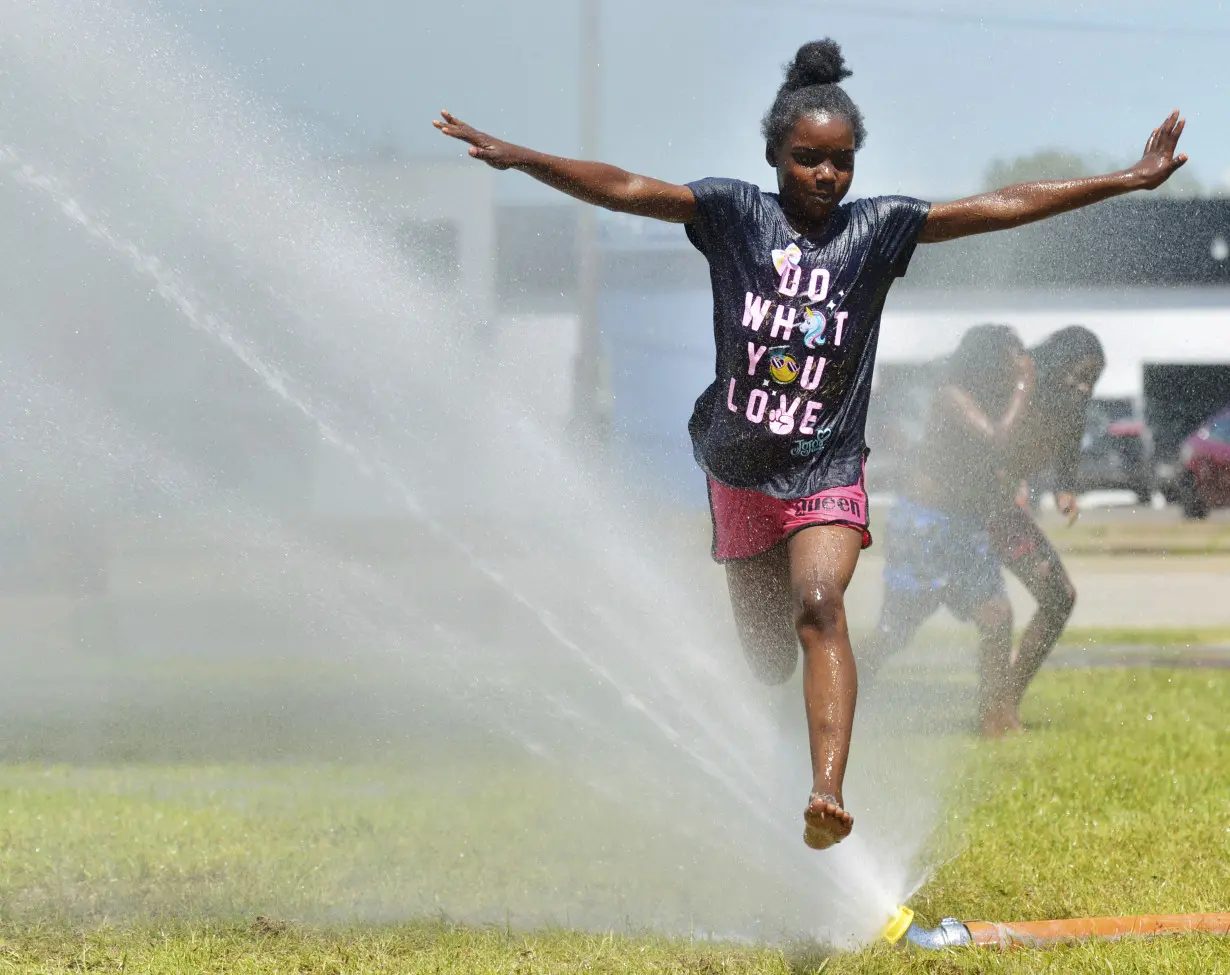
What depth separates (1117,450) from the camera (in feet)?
35.6

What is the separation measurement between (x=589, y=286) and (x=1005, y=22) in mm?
2042

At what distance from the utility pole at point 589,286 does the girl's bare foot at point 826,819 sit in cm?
244

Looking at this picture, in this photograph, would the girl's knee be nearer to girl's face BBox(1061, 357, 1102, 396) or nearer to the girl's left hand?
the girl's left hand

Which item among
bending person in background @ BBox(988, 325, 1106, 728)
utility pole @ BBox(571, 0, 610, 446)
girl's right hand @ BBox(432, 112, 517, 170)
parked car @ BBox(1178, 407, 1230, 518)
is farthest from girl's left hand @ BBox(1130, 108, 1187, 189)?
parked car @ BBox(1178, 407, 1230, 518)

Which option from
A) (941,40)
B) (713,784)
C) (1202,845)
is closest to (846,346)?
(713,784)

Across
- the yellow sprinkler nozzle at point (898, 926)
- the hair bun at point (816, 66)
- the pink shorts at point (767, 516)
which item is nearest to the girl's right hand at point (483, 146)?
the hair bun at point (816, 66)

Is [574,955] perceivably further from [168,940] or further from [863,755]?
[863,755]

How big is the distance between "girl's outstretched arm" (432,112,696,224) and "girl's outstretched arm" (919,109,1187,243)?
66 centimetres

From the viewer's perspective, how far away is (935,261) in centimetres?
593

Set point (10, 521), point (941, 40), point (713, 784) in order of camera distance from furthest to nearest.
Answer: point (941, 40)
point (10, 521)
point (713, 784)

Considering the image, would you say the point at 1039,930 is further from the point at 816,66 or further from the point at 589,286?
the point at 589,286

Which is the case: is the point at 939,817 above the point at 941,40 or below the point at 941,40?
below

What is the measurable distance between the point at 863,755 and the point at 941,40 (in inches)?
144

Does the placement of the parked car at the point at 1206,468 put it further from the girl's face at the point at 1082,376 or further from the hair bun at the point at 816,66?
the hair bun at the point at 816,66
